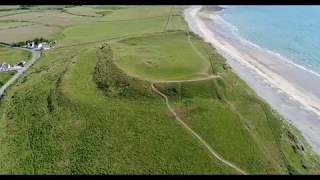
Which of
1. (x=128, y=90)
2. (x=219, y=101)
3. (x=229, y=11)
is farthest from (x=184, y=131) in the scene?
(x=229, y=11)

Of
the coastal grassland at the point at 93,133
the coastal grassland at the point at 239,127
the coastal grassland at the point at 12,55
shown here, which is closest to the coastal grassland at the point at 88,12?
the coastal grassland at the point at 12,55

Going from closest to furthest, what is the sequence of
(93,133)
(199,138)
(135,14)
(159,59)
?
(199,138) < (93,133) < (159,59) < (135,14)

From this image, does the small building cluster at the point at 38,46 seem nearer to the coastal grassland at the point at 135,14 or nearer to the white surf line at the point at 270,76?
the coastal grassland at the point at 135,14

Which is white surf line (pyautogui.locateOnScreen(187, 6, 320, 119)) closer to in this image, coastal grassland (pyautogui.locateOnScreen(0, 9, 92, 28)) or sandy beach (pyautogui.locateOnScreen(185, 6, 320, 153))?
sandy beach (pyautogui.locateOnScreen(185, 6, 320, 153))

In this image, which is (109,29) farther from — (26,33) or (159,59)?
(159,59)

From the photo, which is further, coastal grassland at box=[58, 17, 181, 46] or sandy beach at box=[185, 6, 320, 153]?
coastal grassland at box=[58, 17, 181, 46]

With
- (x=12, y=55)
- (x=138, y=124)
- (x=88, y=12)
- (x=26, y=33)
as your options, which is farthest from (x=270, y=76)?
(x=88, y=12)

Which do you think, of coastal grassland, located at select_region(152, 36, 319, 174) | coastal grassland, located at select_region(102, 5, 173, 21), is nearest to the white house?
coastal grassland, located at select_region(102, 5, 173, 21)
